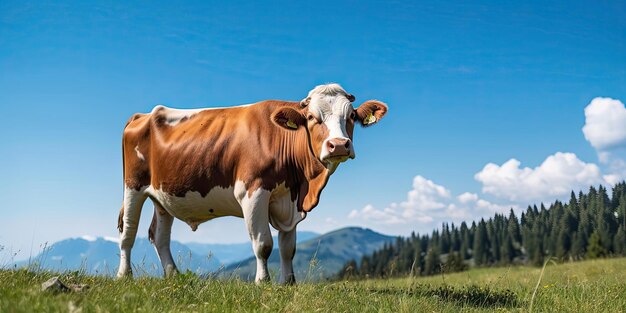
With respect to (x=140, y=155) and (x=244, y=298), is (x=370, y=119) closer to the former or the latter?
(x=244, y=298)

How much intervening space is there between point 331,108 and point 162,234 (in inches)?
192

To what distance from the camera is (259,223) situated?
29.1 feet

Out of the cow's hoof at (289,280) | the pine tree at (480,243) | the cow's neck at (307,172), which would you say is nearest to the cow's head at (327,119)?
the cow's neck at (307,172)

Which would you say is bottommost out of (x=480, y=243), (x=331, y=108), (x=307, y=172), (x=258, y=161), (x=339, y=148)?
(x=480, y=243)

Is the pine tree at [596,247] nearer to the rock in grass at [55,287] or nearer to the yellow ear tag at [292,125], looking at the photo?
the yellow ear tag at [292,125]

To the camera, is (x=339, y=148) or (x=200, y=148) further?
(x=200, y=148)

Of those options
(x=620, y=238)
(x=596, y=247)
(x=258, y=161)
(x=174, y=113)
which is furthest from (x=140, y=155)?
(x=620, y=238)

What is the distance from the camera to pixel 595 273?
20719mm

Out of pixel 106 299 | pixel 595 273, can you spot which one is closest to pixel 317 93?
pixel 106 299

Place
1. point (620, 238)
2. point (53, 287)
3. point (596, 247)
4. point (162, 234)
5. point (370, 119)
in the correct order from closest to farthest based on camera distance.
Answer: point (53, 287)
point (370, 119)
point (162, 234)
point (596, 247)
point (620, 238)

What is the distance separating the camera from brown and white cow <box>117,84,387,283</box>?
29.2ft

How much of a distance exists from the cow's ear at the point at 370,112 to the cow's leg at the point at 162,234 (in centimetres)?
472

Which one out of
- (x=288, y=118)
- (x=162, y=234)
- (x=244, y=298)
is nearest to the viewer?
(x=244, y=298)

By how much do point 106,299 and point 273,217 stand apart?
432 centimetres
